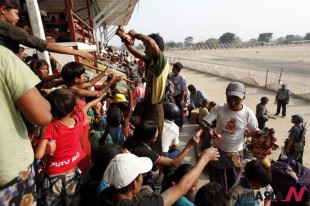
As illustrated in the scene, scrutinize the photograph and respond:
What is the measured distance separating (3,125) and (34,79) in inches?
10.7

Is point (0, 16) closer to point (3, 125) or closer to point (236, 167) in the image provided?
point (3, 125)

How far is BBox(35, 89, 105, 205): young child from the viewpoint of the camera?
6.59ft

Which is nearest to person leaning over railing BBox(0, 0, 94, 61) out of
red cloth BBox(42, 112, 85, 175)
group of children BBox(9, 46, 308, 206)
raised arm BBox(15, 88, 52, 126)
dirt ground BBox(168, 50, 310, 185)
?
raised arm BBox(15, 88, 52, 126)

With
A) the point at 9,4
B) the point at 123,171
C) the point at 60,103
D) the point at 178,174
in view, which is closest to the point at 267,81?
the point at 178,174

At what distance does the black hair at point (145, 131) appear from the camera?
2338 mm

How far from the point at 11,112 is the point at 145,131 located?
1.29 meters

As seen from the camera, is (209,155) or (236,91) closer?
(209,155)

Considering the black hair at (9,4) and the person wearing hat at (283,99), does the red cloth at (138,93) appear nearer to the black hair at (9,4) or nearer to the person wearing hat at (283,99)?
the black hair at (9,4)

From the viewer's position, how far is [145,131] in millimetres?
2338

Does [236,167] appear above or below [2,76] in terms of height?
below

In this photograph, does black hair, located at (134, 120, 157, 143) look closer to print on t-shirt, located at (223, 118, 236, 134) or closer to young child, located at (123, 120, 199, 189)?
young child, located at (123, 120, 199, 189)

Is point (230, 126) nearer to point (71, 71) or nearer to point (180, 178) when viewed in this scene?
point (180, 178)

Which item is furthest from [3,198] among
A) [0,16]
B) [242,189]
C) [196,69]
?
[196,69]

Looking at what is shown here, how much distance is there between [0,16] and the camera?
60.1 inches
